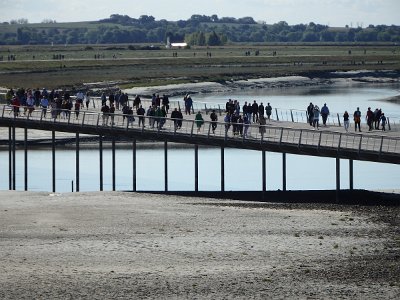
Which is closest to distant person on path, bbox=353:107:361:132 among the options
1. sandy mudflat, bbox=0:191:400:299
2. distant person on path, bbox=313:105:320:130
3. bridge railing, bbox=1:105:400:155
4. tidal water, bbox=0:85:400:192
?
distant person on path, bbox=313:105:320:130

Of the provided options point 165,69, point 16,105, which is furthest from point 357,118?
point 165,69

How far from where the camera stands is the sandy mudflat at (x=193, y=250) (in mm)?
29266

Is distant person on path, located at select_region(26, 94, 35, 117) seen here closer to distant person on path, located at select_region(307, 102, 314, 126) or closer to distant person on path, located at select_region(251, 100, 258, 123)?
distant person on path, located at select_region(251, 100, 258, 123)

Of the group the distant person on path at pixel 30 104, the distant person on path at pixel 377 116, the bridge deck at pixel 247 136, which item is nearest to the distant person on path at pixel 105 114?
the bridge deck at pixel 247 136

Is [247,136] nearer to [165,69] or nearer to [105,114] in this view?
[105,114]

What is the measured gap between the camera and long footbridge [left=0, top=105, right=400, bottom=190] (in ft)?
143

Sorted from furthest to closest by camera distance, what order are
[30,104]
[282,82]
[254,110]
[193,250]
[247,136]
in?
[282,82], [30,104], [254,110], [247,136], [193,250]

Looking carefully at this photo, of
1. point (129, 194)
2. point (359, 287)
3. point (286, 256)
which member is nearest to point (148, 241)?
point (286, 256)

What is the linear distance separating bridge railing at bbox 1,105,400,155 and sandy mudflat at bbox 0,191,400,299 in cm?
292

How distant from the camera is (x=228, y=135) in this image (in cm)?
4712

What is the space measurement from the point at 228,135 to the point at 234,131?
1.33 feet

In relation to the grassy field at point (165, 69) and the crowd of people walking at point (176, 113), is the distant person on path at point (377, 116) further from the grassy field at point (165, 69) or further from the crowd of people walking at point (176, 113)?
the grassy field at point (165, 69)

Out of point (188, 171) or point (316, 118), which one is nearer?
point (316, 118)

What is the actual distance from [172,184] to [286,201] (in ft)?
36.6
